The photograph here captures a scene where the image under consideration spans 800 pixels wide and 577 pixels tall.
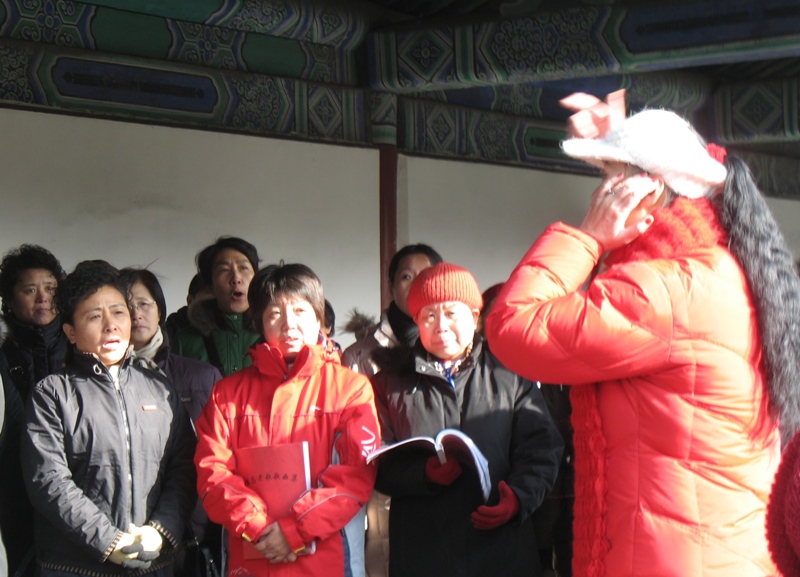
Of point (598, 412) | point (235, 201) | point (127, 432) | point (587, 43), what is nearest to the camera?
point (598, 412)

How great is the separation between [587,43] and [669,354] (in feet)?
10.4

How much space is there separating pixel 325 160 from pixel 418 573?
3.18 meters

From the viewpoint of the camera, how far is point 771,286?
1602 millimetres

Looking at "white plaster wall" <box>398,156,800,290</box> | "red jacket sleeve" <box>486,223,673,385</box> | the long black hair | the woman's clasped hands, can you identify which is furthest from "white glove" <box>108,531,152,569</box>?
"white plaster wall" <box>398,156,800,290</box>

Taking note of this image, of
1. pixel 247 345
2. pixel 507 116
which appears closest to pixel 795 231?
pixel 507 116

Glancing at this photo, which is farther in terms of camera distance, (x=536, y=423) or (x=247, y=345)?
(x=247, y=345)

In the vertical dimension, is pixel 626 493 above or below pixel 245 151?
below

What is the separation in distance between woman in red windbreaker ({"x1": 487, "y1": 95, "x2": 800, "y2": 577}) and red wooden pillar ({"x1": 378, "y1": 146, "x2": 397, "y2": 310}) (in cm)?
370

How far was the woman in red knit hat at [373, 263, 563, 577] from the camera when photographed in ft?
7.54

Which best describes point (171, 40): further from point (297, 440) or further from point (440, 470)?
point (440, 470)

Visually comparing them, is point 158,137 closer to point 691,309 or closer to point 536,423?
point 536,423

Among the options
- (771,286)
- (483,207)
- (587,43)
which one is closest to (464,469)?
(771,286)

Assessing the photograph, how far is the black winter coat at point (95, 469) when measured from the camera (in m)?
2.34

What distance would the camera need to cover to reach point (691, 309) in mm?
1551
